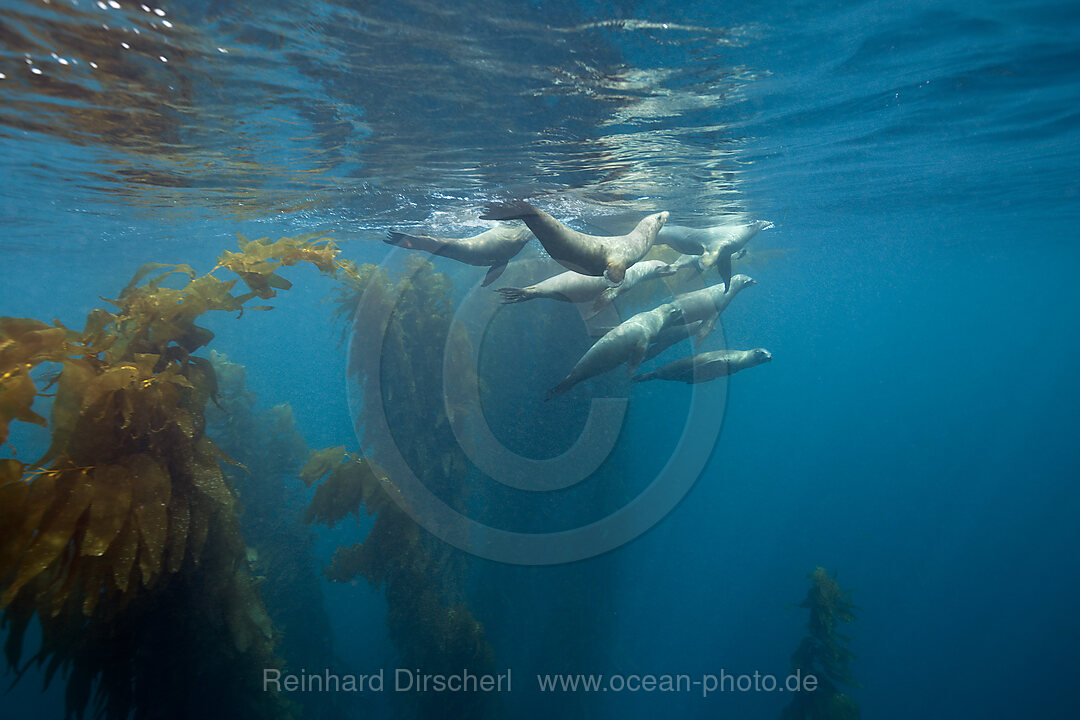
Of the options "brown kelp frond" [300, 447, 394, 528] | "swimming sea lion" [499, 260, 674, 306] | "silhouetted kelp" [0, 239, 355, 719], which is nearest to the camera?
"silhouetted kelp" [0, 239, 355, 719]

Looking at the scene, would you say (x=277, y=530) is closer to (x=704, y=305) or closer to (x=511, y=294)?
(x=511, y=294)

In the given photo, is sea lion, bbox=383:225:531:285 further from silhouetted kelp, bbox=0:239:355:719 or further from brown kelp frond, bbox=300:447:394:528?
brown kelp frond, bbox=300:447:394:528

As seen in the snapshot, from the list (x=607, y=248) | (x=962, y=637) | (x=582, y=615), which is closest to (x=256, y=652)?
(x=607, y=248)

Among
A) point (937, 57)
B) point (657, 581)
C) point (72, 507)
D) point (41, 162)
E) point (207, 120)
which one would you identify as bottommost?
point (657, 581)

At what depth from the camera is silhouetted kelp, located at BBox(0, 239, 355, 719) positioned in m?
3.38

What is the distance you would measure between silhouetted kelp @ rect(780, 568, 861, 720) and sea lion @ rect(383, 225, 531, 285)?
10.0m

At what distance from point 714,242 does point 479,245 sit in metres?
A: 5.19

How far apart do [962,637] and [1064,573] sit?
17711 millimetres

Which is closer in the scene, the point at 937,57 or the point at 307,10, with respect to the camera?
the point at 307,10

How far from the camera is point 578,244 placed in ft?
14.0

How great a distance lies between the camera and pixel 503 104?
7348mm

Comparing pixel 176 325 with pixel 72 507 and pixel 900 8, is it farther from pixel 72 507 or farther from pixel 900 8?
pixel 900 8

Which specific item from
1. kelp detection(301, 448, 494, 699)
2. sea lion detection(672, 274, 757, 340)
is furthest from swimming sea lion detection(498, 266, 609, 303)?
kelp detection(301, 448, 494, 699)

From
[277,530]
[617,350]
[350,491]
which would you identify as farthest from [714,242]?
[277,530]
